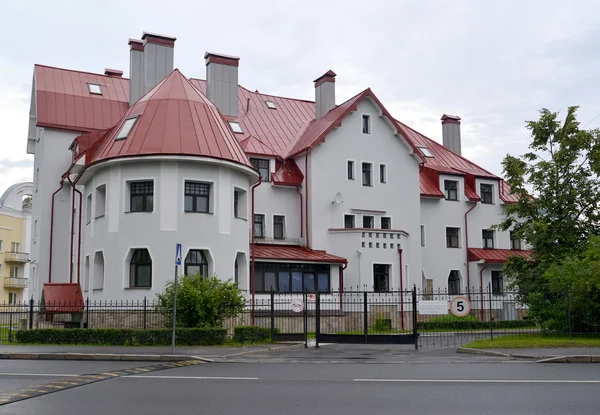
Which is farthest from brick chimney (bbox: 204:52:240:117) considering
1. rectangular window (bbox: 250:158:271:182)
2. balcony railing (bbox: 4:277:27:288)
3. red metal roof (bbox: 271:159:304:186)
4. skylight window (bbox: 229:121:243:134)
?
balcony railing (bbox: 4:277:27:288)

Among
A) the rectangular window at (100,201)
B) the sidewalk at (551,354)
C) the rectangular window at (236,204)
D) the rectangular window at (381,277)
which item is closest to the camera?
the sidewalk at (551,354)

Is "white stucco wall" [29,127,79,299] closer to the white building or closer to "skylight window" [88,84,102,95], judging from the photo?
the white building

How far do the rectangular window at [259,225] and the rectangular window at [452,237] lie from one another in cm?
1242

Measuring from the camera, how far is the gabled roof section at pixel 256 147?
37062mm

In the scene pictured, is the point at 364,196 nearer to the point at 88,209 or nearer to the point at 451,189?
the point at 451,189

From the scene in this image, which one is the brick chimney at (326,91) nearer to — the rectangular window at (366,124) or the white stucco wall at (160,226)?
the rectangular window at (366,124)

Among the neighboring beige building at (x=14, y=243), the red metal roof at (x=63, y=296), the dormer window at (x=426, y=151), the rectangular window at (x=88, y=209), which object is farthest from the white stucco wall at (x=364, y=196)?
the neighboring beige building at (x=14, y=243)

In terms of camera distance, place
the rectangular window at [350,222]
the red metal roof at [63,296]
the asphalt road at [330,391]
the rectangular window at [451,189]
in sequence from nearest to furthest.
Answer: the asphalt road at [330,391], the red metal roof at [63,296], the rectangular window at [350,222], the rectangular window at [451,189]

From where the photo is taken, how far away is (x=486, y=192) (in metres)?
45.2

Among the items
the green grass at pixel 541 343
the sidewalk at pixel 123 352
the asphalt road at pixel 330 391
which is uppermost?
the green grass at pixel 541 343

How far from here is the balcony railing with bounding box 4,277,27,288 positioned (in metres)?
68.4

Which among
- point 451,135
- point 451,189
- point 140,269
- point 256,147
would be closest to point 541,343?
point 140,269

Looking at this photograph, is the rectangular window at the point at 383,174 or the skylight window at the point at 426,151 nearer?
the rectangular window at the point at 383,174

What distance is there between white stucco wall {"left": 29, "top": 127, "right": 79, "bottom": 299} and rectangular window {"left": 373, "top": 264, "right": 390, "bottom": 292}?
49.8 feet
